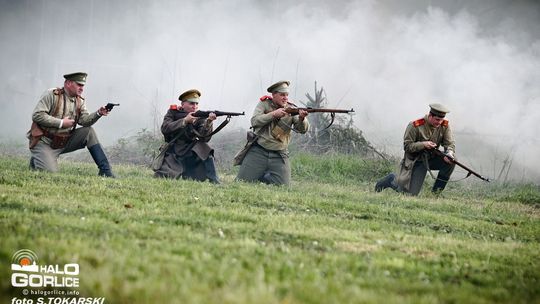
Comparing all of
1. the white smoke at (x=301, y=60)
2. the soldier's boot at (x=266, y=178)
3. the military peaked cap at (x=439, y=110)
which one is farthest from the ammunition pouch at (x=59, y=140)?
the white smoke at (x=301, y=60)

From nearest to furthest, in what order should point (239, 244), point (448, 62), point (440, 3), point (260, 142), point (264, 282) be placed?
point (264, 282) → point (239, 244) → point (260, 142) → point (448, 62) → point (440, 3)

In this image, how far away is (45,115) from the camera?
8656 millimetres

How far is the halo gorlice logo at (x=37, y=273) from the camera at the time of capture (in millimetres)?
3047

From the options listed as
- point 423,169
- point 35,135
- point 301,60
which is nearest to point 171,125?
point 35,135

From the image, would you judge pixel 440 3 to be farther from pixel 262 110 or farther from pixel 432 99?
pixel 262 110

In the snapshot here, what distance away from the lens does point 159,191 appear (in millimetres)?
6863

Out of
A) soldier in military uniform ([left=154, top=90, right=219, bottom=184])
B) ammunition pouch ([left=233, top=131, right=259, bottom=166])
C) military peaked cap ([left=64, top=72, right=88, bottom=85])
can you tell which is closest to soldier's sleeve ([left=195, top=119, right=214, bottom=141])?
soldier in military uniform ([left=154, top=90, right=219, bottom=184])

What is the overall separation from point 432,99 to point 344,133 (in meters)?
3.31

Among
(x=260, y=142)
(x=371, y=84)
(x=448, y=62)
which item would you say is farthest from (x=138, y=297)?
(x=371, y=84)

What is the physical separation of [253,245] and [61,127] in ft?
17.7

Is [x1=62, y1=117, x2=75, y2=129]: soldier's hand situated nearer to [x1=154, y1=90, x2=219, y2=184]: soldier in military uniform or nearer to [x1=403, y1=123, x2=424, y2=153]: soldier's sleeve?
[x1=154, y1=90, x2=219, y2=184]: soldier in military uniform

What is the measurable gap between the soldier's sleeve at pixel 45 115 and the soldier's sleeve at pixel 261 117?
2807mm

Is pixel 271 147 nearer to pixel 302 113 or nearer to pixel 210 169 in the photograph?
pixel 302 113

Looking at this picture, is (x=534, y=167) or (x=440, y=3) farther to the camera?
(x=440, y=3)
